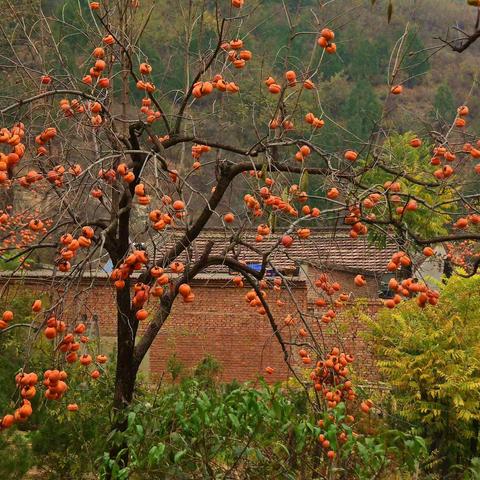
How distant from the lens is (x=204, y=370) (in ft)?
46.3

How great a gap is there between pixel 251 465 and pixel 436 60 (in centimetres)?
4799

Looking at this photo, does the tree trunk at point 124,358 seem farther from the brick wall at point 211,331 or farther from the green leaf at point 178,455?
the brick wall at point 211,331

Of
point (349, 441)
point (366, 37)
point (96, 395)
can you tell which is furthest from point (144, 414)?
point (366, 37)

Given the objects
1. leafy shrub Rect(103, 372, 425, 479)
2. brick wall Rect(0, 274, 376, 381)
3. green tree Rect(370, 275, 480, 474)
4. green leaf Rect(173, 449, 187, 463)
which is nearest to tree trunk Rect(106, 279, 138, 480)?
leafy shrub Rect(103, 372, 425, 479)

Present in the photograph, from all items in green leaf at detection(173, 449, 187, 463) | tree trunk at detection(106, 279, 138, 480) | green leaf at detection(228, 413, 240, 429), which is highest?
tree trunk at detection(106, 279, 138, 480)

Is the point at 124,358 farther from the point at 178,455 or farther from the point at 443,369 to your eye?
the point at 443,369

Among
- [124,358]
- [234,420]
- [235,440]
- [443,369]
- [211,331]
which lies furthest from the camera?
[211,331]

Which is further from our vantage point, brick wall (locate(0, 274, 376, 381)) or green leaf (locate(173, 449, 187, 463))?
brick wall (locate(0, 274, 376, 381))

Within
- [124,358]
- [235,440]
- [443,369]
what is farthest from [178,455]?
[443,369]

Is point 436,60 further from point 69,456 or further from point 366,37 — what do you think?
point 69,456

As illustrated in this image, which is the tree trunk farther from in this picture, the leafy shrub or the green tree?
the green tree

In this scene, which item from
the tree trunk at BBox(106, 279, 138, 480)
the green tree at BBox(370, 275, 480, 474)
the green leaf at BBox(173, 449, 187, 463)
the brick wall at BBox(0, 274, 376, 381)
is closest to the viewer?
the green leaf at BBox(173, 449, 187, 463)

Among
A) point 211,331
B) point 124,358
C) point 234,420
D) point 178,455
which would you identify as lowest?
point 178,455

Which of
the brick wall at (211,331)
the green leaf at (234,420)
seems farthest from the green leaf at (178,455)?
the brick wall at (211,331)
